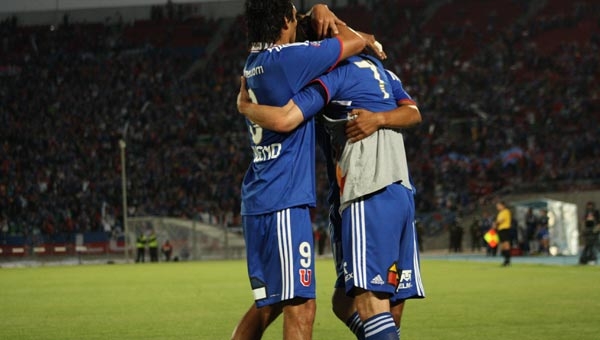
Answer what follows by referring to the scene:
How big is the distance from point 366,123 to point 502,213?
22.9 metres

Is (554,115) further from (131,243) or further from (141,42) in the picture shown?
(141,42)

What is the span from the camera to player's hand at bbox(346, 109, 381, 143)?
18.5 feet

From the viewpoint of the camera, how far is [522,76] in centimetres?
A: 5097

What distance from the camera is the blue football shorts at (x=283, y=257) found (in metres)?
5.44

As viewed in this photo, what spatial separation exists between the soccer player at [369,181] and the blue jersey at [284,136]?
0.10m

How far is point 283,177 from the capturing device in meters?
5.51

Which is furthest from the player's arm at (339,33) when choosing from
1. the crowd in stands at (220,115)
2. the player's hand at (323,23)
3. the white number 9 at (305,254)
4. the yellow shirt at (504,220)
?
the crowd in stands at (220,115)

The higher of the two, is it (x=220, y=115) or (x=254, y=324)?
(x=220, y=115)

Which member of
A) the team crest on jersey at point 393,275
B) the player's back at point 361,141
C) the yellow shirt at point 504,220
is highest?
the player's back at point 361,141

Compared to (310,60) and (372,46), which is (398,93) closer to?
(372,46)

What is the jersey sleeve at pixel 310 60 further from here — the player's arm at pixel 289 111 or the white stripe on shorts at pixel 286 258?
the white stripe on shorts at pixel 286 258

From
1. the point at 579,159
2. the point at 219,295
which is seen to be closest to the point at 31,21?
the point at 579,159

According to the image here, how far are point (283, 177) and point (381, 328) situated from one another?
100cm

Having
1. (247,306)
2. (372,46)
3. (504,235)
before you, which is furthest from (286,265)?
(504,235)
